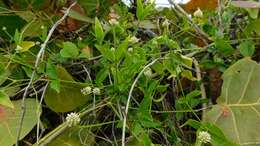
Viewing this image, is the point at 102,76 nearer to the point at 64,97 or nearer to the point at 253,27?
the point at 64,97

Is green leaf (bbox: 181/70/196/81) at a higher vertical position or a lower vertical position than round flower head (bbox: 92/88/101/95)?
lower

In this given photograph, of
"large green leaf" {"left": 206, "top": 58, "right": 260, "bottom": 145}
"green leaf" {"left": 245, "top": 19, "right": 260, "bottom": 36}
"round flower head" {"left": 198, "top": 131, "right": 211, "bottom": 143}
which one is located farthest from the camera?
"green leaf" {"left": 245, "top": 19, "right": 260, "bottom": 36}

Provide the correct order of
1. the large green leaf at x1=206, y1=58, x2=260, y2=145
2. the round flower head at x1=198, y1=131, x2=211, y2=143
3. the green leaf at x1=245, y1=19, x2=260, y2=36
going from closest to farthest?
the round flower head at x1=198, y1=131, x2=211, y2=143
the large green leaf at x1=206, y1=58, x2=260, y2=145
the green leaf at x1=245, y1=19, x2=260, y2=36

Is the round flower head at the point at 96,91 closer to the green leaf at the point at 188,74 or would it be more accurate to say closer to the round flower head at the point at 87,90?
the round flower head at the point at 87,90

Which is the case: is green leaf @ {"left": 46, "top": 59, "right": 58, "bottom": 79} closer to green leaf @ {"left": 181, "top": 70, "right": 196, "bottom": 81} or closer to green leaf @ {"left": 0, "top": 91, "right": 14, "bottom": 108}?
green leaf @ {"left": 0, "top": 91, "right": 14, "bottom": 108}

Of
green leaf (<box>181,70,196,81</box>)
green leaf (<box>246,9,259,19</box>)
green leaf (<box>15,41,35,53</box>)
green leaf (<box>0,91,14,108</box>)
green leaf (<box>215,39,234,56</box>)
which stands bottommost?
green leaf (<box>181,70,196,81</box>)

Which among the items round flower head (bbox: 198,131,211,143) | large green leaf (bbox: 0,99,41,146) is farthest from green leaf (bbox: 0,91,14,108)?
round flower head (bbox: 198,131,211,143)

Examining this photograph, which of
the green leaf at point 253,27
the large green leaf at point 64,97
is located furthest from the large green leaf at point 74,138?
the green leaf at point 253,27
